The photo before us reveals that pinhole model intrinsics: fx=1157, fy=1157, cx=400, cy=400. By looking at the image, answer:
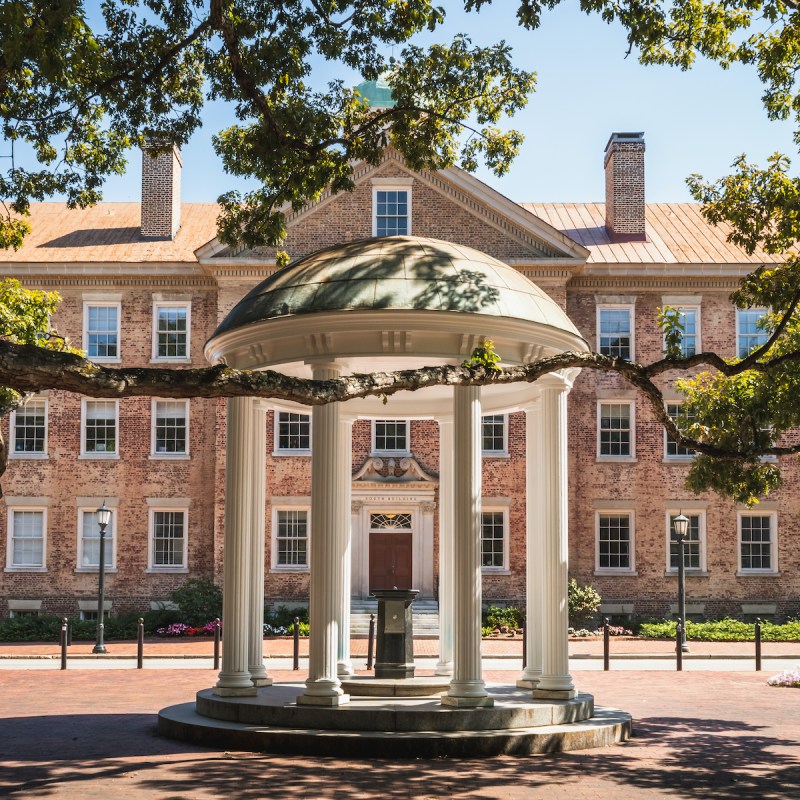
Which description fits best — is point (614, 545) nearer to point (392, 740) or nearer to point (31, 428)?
point (31, 428)

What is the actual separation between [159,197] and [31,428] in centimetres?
939

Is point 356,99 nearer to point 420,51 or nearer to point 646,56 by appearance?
point 420,51

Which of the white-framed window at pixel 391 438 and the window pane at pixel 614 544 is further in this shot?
the window pane at pixel 614 544

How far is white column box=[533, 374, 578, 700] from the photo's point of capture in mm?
14445

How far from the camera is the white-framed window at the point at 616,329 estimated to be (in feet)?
129

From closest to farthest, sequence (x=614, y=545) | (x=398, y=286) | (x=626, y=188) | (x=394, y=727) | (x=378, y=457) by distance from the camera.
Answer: (x=394, y=727) → (x=398, y=286) → (x=378, y=457) → (x=614, y=545) → (x=626, y=188)

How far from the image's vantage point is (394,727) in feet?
42.2

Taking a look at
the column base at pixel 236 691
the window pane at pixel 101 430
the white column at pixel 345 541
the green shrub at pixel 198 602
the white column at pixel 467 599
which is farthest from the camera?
the window pane at pixel 101 430

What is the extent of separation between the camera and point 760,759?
504 inches

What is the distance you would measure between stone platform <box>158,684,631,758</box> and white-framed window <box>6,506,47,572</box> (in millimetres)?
25960

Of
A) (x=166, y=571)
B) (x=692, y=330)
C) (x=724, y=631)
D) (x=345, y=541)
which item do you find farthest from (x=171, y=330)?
(x=345, y=541)

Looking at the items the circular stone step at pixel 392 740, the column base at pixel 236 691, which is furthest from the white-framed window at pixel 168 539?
the circular stone step at pixel 392 740

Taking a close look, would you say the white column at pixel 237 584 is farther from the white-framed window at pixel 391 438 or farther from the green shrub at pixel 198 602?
the white-framed window at pixel 391 438

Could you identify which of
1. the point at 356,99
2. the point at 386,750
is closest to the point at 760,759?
the point at 386,750
